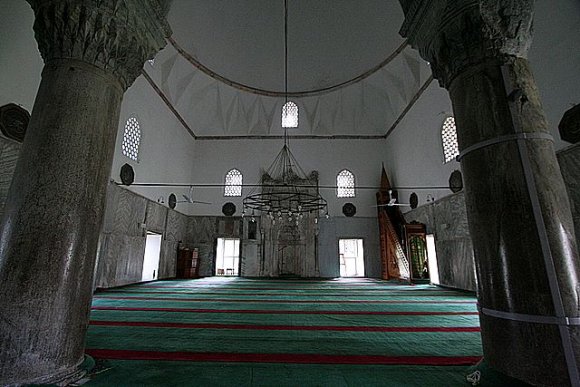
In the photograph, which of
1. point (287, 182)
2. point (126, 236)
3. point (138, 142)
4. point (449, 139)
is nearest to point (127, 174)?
point (138, 142)

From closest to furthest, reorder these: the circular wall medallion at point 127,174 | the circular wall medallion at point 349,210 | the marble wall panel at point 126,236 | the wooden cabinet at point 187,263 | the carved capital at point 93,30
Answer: the carved capital at point 93,30 → the marble wall panel at point 126,236 → the circular wall medallion at point 127,174 → the wooden cabinet at point 187,263 → the circular wall medallion at point 349,210

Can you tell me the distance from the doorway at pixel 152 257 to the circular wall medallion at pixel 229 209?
10.3 feet

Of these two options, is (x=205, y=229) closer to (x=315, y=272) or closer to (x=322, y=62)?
(x=315, y=272)

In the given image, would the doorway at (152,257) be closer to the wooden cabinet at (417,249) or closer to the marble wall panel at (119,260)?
the marble wall panel at (119,260)

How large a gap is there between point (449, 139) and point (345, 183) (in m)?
5.36

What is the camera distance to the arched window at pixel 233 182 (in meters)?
12.8

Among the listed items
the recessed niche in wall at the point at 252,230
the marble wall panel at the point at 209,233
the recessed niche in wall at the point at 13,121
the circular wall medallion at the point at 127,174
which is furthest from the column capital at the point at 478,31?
the marble wall panel at the point at 209,233

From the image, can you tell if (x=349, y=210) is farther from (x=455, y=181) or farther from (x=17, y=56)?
(x=17, y=56)

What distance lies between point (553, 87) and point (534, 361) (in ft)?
17.1

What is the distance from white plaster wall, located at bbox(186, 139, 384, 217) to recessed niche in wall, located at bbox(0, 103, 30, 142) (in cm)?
817

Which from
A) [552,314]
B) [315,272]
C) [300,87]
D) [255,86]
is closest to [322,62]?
[300,87]

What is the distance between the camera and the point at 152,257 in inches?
388

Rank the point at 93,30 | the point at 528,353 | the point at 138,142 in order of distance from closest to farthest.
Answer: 1. the point at 528,353
2. the point at 93,30
3. the point at 138,142

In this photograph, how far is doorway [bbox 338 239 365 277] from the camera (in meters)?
12.3
